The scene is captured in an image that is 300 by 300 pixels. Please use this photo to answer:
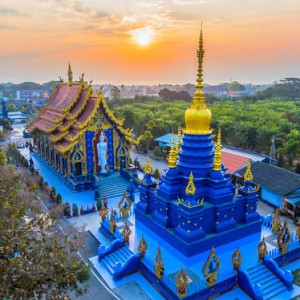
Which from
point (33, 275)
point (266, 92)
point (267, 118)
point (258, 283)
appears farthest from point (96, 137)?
point (266, 92)

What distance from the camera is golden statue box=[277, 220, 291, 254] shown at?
58.7 ft

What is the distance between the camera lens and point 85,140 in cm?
3023

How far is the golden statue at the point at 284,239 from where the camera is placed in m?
17.9

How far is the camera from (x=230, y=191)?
19.2m

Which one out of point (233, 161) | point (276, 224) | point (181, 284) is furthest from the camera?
point (233, 161)

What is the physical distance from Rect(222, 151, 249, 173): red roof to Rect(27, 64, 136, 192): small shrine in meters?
10.3

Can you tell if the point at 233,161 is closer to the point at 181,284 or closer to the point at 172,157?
the point at 172,157

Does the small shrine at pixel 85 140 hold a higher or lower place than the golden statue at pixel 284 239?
higher

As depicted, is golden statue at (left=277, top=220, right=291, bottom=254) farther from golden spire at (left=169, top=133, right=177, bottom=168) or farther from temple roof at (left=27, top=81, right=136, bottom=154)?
temple roof at (left=27, top=81, right=136, bottom=154)

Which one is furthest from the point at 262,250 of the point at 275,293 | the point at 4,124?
the point at 4,124

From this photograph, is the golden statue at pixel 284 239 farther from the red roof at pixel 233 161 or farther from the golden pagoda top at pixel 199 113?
the red roof at pixel 233 161

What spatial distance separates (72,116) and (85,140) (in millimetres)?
2998

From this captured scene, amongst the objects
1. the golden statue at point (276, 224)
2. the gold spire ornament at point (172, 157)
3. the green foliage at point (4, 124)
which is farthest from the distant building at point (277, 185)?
the green foliage at point (4, 124)

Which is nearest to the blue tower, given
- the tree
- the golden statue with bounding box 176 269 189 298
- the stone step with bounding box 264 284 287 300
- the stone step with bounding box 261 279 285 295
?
the golden statue with bounding box 176 269 189 298
